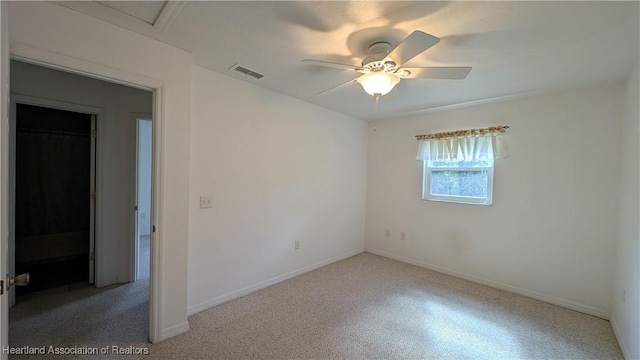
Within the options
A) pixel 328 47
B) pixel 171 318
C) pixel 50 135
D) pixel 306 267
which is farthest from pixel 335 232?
pixel 50 135

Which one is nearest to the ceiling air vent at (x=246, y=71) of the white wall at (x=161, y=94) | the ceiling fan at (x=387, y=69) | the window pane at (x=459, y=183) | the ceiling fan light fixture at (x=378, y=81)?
the white wall at (x=161, y=94)

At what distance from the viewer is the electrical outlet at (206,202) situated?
2.47 meters

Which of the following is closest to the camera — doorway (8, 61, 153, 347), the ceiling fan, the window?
the ceiling fan

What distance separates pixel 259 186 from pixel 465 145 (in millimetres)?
2757

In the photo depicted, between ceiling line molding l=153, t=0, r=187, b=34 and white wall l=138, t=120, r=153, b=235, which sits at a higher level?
ceiling line molding l=153, t=0, r=187, b=34

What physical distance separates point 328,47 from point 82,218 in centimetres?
403

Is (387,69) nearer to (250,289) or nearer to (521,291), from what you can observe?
(250,289)

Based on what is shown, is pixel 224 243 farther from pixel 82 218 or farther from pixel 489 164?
pixel 489 164

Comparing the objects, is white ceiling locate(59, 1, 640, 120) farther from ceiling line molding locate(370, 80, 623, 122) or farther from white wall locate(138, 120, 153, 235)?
white wall locate(138, 120, 153, 235)

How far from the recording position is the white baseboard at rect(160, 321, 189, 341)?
2.05 meters

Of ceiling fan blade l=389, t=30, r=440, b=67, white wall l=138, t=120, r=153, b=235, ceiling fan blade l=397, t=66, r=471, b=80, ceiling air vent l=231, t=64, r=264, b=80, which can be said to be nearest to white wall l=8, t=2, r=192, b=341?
ceiling air vent l=231, t=64, r=264, b=80

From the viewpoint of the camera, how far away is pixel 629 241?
2.08m

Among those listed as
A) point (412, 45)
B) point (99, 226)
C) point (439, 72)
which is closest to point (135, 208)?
point (99, 226)

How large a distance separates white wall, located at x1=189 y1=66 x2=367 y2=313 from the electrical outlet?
0.13 ft
